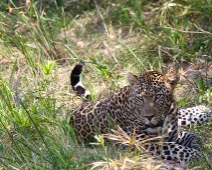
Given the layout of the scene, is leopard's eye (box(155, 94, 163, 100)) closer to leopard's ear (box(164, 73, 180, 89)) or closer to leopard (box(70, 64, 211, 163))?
leopard (box(70, 64, 211, 163))

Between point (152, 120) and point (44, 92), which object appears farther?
point (44, 92)

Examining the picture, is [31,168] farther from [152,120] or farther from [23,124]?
[152,120]

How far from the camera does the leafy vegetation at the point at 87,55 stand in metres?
6.86

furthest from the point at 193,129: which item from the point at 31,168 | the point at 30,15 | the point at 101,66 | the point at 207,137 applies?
the point at 30,15

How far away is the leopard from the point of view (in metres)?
6.75

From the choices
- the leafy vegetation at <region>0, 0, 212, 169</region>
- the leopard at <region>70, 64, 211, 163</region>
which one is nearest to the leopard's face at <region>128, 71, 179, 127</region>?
the leopard at <region>70, 64, 211, 163</region>

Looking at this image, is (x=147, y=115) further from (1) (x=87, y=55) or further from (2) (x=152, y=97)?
(1) (x=87, y=55)

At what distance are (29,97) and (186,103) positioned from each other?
6.30 feet

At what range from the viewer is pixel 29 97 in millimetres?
7461

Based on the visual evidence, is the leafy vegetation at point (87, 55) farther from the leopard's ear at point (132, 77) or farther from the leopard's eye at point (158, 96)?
the leopard's ear at point (132, 77)

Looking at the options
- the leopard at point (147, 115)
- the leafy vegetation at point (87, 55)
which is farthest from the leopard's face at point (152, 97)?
the leafy vegetation at point (87, 55)

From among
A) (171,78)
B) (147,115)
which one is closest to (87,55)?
(171,78)

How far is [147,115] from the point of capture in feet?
22.2

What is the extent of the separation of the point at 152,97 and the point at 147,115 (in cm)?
20
